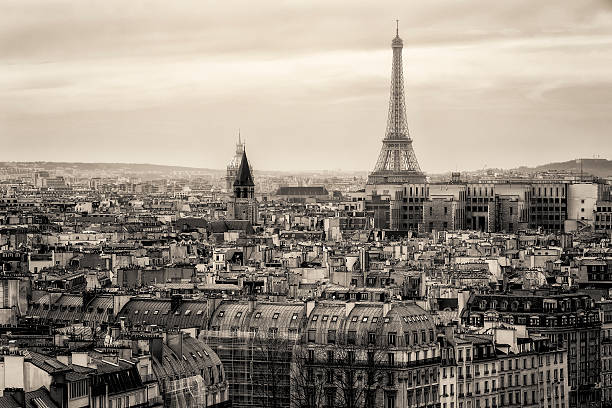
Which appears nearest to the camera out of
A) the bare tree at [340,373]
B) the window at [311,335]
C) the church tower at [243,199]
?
the bare tree at [340,373]

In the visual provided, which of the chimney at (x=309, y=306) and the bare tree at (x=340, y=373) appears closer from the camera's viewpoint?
the bare tree at (x=340, y=373)

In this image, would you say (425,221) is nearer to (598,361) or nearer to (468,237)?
(468,237)

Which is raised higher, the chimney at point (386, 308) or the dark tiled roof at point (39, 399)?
the chimney at point (386, 308)

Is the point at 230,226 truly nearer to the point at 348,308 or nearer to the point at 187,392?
the point at 348,308

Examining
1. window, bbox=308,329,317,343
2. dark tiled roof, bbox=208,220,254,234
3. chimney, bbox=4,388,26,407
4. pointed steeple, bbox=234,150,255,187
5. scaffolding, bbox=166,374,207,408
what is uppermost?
pointed steeple, bbox=234,150,255,187

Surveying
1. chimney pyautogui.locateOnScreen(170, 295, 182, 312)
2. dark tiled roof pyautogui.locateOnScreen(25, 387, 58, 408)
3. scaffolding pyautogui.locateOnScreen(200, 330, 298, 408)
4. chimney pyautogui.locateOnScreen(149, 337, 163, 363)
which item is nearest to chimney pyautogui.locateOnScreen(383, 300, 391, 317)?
scaffolding pyautogui.locateOnScreen(200, 330, 298, 408)

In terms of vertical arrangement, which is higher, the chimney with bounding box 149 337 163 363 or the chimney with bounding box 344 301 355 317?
the chimney with bounding box 344 301 355 317

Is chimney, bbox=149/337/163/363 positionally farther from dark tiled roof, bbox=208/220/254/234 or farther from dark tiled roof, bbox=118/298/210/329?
dark tiled roof, bbox=208/220/254/234

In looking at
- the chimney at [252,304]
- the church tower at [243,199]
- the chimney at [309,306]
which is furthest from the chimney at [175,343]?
the church tower at [243,199]

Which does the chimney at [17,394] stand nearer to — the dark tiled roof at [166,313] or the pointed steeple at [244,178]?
the dark tiled roof at [166,313]
